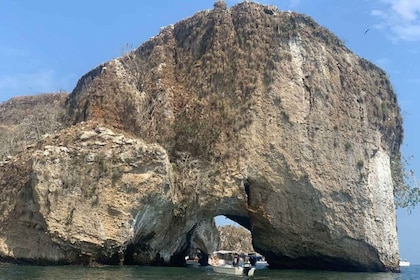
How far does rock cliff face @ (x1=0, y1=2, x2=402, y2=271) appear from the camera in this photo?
92.9 feet

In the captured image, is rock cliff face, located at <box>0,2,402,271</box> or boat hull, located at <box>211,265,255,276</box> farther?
boat hull, located at <box>211,265,255,276</box>

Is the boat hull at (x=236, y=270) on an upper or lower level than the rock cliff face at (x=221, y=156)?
lower

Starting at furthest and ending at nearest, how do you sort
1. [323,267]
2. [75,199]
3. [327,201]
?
[323,267] → [327,201] → [75,199]

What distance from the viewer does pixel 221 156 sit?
1321 inches

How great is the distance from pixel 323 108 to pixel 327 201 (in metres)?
7.06

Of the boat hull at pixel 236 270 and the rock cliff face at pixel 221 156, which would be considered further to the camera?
the boat hull at pixel 236 270

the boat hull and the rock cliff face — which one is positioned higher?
the rock cliff face

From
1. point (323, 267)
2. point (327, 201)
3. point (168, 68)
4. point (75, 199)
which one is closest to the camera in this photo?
point (75, 199)

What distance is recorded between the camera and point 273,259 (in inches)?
1452

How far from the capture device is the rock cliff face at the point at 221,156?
28328 mm

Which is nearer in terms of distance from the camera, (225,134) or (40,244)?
(40,244)

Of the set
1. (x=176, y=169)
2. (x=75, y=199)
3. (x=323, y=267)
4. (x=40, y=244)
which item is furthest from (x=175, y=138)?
(x=323, y=267)

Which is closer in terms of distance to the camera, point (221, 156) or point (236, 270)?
point (236, 270)

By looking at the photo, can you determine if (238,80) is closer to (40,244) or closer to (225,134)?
(225,134)
